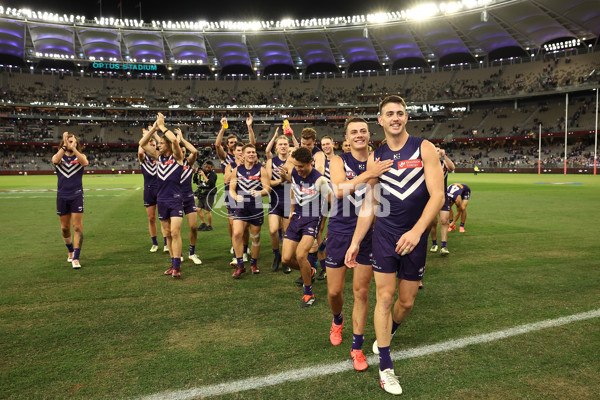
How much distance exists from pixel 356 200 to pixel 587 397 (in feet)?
8.31

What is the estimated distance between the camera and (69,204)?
23.7 feet

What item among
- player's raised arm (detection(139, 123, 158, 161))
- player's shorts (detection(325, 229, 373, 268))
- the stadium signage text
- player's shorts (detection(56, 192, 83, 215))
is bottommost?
player's shorts (detection(325, 229, 373, 268))

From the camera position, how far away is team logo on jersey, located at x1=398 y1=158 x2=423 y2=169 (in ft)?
10.5

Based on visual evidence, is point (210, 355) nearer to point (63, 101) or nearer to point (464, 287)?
point (464, 287)

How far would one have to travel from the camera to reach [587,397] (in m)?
2.89

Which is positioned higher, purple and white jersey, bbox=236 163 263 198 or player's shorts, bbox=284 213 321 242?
purple and white jersey, bbox=236 163 263 198

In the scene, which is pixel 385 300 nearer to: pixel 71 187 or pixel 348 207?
pixel 348 207

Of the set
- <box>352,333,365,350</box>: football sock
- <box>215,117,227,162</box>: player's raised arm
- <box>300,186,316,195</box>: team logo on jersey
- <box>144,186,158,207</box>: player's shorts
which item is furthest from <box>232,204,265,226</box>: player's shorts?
<box>352,333,365,350</box>: football sock

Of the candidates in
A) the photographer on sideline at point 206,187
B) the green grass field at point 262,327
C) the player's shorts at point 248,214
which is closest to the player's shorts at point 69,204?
the green grass field at point 262,327

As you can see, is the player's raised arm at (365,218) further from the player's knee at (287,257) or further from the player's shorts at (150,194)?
the player's shorts at (150,194)

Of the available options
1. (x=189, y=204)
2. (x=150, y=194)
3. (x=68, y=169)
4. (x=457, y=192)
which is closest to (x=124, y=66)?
(x=150, y=194)

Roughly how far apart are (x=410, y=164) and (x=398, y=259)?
0.86 metres

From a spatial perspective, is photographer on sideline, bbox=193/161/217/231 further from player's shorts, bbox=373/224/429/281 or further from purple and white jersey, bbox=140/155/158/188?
player's shorts, bbox=373/224/429/281

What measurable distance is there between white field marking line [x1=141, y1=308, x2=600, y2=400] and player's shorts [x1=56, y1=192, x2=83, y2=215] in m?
5.55
